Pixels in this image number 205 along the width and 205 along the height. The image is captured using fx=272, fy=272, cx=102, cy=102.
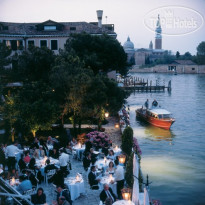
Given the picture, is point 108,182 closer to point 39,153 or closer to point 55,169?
point 55,169

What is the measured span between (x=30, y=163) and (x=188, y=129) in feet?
73.5

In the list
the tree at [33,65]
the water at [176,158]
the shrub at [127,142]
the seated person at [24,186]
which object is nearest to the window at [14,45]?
the tree at [33,65]

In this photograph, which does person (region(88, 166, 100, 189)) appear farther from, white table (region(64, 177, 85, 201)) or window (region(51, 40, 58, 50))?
window (region(51, 40, 58, 50))

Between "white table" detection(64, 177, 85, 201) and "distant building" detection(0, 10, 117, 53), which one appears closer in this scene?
"white table" detection(64, 177, 85, 201)

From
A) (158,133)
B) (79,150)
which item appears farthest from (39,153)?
(158,133)

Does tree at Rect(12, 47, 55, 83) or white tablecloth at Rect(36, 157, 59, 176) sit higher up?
tree at Rect(12, 47, 55, 83)

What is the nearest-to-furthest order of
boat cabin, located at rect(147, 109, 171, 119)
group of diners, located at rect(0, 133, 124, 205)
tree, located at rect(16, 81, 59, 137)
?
group of diners, located at rect(0, 133, 124, 205) < tree, located at rect(16, 81, 59, 137) < boat cabin, located at rect(147, 109, 171, 119)

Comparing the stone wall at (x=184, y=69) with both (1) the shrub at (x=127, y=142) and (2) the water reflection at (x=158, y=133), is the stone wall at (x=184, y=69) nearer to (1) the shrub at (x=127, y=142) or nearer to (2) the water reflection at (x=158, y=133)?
(2) the water reflection at (x=158, y=133)

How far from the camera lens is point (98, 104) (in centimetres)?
1986

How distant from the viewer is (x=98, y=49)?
31156mm

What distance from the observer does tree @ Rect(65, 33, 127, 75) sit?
30.3 metres

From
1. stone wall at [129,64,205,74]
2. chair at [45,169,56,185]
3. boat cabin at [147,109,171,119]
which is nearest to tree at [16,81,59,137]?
chair at [45,169,56,185]

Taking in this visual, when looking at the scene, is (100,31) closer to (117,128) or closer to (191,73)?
(117,128)

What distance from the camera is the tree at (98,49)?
99.4ft
